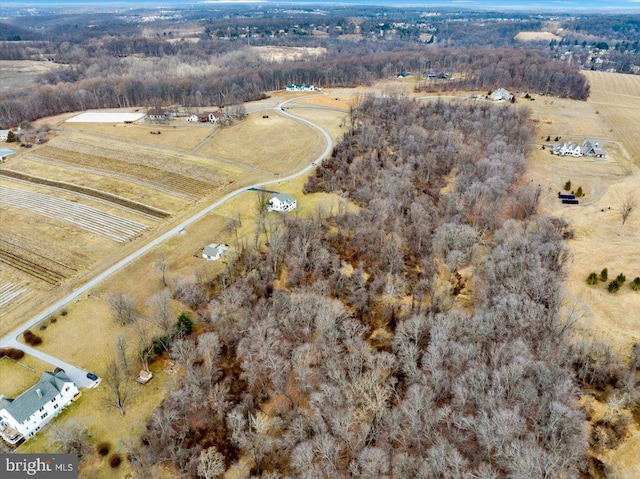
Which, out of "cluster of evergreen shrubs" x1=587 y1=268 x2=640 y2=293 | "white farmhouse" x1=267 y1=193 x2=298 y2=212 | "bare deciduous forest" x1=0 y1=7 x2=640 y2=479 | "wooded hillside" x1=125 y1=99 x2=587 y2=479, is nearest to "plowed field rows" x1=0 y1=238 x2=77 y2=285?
"bare deciduous forest" x1=0 y1=7 x2=640 y2=479

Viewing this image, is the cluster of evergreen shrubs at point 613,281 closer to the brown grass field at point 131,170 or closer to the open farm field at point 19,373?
the brown grass field at point 131,170

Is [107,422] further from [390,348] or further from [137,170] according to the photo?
[137,170]

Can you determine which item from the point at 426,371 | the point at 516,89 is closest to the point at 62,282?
the point at 426,371

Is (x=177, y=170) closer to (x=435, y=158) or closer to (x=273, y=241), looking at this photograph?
(x=273, y=241)

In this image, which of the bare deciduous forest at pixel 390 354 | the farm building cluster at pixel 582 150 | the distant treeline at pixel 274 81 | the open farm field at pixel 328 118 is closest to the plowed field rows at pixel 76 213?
the bare deciduous forest at pixel 390 354

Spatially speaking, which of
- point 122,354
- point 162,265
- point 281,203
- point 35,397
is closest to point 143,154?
point 281,203
